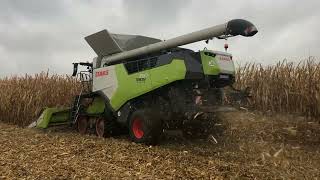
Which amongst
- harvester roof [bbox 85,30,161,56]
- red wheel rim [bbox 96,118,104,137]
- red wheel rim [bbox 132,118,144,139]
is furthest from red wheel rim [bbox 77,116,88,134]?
red wheel rim [bbox 132,118,144,139]

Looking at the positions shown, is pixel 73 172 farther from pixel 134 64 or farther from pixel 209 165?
pixel 134 64

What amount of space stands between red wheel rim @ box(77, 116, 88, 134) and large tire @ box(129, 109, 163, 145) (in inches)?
95.3

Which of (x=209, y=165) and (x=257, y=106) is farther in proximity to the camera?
(x=257, y=106)

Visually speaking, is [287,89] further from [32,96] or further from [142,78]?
[32,96]

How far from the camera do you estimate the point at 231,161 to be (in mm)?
7254

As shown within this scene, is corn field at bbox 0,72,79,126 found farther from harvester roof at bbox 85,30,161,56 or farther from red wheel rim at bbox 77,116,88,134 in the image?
harvester roof at bbox 85,30,161,56

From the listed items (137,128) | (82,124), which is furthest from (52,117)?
(137,128)

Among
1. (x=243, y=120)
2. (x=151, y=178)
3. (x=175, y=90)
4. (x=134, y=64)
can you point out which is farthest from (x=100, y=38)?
(x=151, y=178)

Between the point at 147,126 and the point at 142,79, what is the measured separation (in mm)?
948

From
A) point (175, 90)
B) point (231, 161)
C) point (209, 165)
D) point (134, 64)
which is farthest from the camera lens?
point (134, 64)

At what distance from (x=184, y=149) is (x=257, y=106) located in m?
3.64

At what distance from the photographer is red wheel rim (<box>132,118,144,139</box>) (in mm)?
9016

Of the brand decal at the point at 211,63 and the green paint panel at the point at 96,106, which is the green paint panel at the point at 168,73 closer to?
the brand decal at the point at 211,63

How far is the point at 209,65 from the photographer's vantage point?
27.6ft
